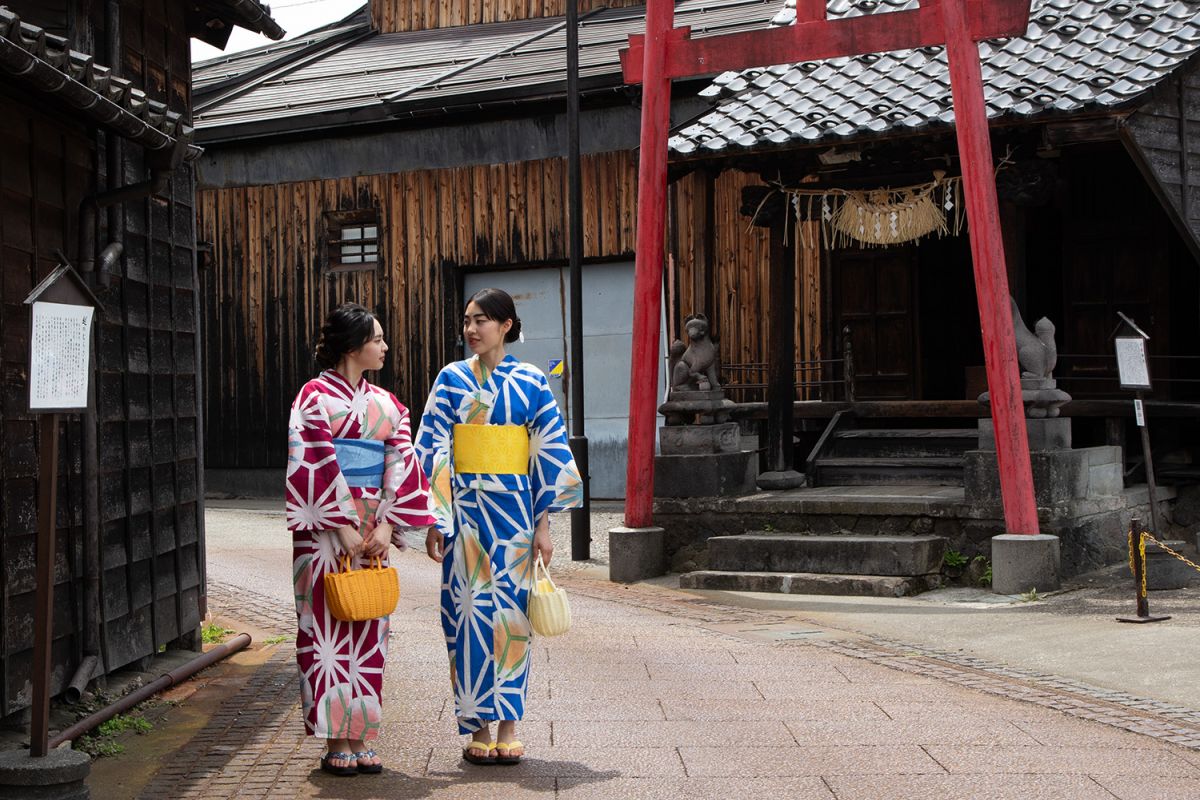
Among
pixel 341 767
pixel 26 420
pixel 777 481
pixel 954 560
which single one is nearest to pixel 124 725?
pixel 26 420

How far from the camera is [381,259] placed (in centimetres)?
1964

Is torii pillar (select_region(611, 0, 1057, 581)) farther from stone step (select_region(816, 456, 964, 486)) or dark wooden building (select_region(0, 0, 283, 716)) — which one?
dark wooden building (select_region(0, 0, 283, 716))

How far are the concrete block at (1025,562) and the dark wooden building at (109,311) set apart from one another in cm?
561

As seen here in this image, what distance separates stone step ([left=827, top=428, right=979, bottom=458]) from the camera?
13.8m

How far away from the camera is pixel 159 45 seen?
8.88m

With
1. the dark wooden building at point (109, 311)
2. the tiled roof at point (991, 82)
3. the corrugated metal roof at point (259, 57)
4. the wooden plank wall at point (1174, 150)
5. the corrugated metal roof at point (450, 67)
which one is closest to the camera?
the dark wooden building at point (109, 311)

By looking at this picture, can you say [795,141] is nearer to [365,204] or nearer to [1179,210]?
[1179,210]

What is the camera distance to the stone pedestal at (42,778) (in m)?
5.09

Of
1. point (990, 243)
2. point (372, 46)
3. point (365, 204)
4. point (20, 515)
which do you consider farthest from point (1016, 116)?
point (372, 46)

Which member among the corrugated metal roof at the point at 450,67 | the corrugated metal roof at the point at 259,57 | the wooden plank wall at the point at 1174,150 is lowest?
the wooden plank wall at the point at 1174,150

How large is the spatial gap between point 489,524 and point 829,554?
591 centimetres

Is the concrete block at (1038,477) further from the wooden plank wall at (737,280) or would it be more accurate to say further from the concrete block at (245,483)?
the concrete block at (245,483)

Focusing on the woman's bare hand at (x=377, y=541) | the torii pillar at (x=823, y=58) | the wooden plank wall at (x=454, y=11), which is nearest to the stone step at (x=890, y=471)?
the torii pillar at (x=823, y=58)

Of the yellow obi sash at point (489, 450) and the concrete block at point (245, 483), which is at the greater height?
the yellow obi sash at point (489, 450)
